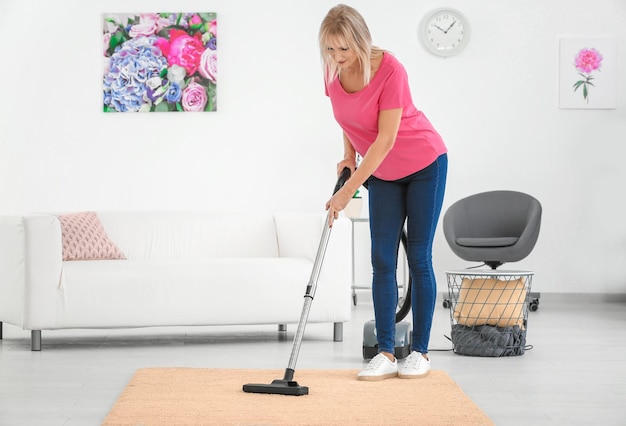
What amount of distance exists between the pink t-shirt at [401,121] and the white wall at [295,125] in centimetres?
310

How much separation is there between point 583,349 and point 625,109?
2803 millimetres

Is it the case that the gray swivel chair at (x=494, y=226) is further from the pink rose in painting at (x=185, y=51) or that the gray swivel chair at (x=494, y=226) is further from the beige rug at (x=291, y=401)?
the beige rug at (x=291, y=401)

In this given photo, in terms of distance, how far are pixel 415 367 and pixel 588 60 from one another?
12.3 ft

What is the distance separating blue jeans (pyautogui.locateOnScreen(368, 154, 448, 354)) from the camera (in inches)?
111

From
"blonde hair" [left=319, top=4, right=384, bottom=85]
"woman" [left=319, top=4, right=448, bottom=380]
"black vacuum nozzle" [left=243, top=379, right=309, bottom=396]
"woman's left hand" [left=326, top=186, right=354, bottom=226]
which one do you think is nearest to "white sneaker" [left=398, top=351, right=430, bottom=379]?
"woman" [left=319, top=4, right=448, bottom=380]

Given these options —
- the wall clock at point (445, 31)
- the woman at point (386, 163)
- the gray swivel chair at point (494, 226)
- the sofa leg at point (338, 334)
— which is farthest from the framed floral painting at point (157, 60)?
the woman at point (386, 163)

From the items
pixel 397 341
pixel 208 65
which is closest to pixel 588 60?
pixel 208 65

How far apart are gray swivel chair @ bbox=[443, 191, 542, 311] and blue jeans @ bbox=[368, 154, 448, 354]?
2.43 meters

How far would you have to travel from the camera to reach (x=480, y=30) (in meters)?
5.95

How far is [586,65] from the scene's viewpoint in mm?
5922

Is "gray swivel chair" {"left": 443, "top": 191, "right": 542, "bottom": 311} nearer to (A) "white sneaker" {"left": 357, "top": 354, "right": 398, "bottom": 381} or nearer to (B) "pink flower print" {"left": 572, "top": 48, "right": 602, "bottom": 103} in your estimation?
(B) "pink flower print" {"left": 572, "top": 48, "right": 602, "bottom": 103}

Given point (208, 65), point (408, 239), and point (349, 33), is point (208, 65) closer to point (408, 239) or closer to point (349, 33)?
point (408, 239)

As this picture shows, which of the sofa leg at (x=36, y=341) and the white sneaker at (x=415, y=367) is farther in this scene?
the sofa leg at (x=36, y=341)

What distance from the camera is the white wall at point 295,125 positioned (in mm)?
5855
